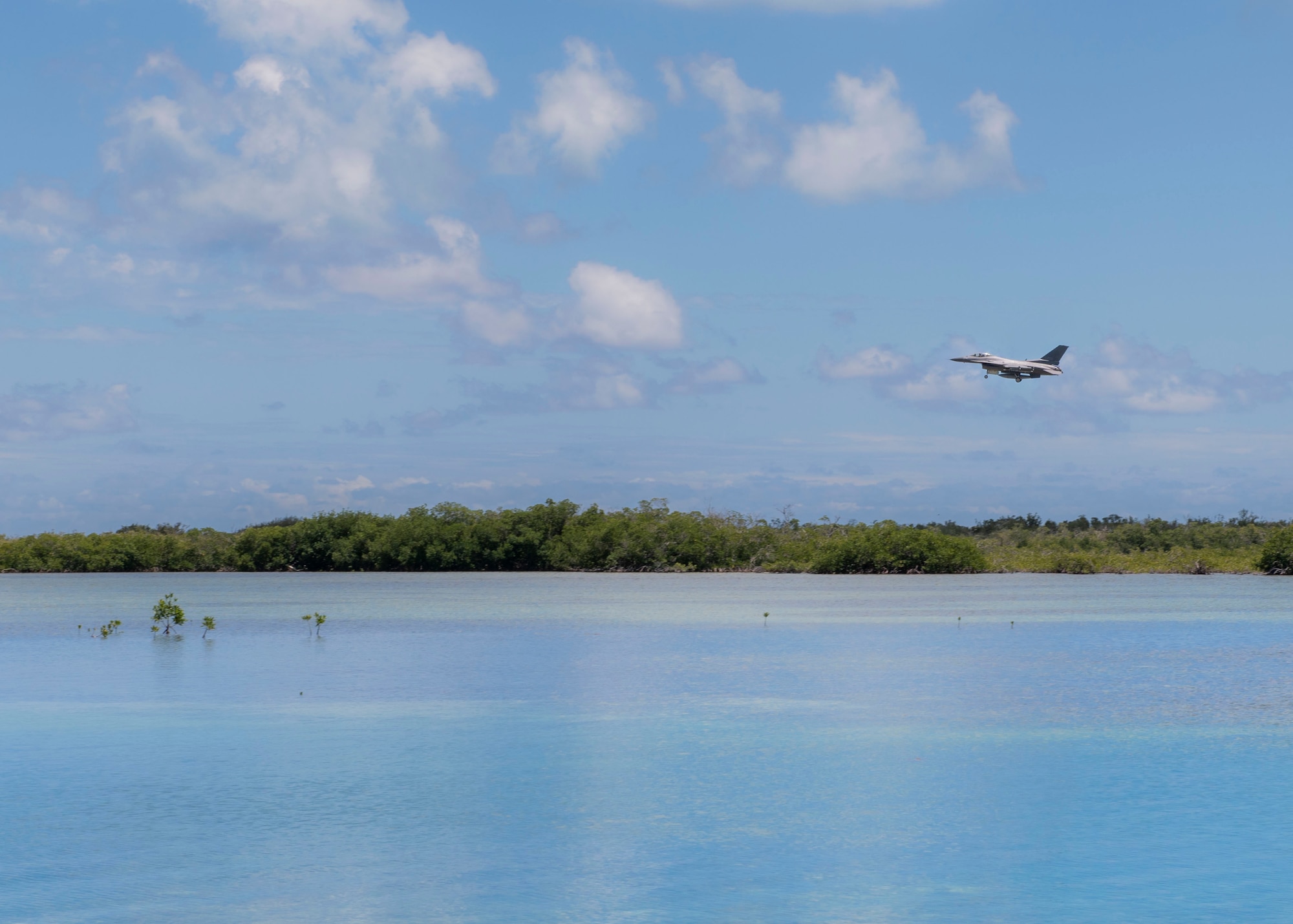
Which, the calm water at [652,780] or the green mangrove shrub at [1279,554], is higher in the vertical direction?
the green mangrove shrub at [1279,554]

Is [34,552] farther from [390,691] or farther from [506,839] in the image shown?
[506,839]

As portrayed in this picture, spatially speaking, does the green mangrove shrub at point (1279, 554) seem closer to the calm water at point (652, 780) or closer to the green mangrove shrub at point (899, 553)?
the green mangrove shrub at point (899, 553)

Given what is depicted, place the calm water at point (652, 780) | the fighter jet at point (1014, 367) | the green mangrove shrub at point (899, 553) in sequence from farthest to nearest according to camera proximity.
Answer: the green mangrove shrub at point (899, 553)
the fighter jet at point (1014, 367)
the calm water at point (652, 780)

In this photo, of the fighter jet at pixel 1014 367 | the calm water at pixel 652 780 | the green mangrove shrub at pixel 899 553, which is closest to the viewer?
the calm water at pixel 652 780

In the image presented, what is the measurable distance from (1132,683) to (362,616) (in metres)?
27.3

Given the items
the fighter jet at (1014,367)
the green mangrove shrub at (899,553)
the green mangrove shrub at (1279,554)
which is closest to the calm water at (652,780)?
the fighter jet at (1014,367)

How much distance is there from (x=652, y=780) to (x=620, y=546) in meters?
68.5

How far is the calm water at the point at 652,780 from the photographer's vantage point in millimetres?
10891

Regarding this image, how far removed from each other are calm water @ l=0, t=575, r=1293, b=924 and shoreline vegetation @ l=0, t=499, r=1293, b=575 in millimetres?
42163

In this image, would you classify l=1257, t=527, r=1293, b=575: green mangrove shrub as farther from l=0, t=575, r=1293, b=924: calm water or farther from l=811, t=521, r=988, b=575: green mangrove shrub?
l=0, t=575, r=1293, b=924: calm water

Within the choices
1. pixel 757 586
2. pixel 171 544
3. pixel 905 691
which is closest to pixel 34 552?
pixel 171 544

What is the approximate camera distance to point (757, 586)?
6322cm

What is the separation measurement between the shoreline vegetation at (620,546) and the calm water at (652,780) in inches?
1660

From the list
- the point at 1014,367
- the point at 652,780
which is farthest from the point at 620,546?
the point at 652,780
